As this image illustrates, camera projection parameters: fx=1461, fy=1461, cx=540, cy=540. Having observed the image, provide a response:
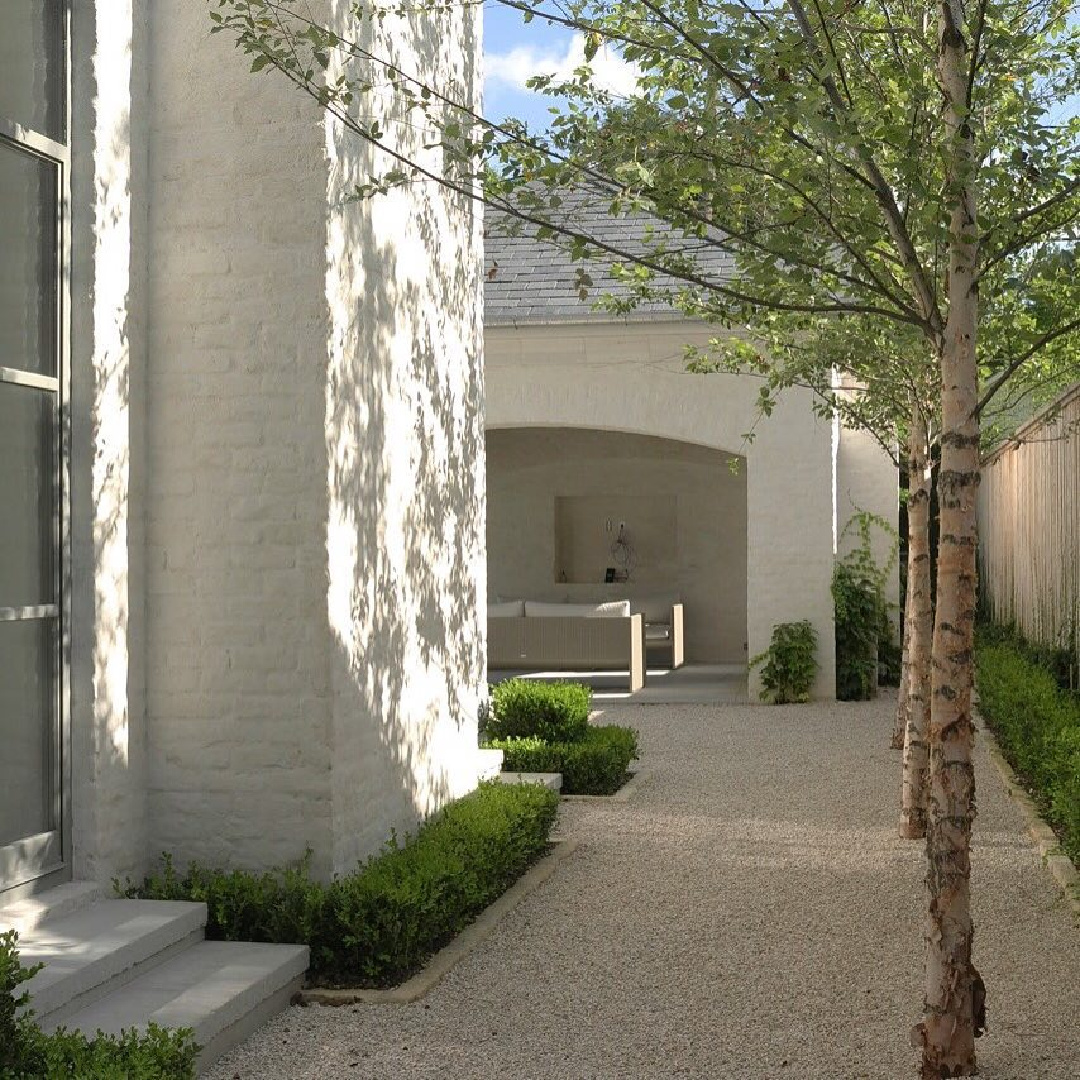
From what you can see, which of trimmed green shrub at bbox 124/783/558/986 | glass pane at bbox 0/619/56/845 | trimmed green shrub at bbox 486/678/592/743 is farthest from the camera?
trimmed green shrub at bbox 486/678/592/743

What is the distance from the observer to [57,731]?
476cm

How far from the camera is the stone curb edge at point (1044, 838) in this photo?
6258 millimetres

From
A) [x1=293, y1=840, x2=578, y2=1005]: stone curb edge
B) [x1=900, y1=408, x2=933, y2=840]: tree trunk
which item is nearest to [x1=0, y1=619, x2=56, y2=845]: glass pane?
[x1=293, y1=840, x2=578, y2=1005]: stone curb edge

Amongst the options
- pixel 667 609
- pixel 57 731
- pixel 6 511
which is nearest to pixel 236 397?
pixel 6 511

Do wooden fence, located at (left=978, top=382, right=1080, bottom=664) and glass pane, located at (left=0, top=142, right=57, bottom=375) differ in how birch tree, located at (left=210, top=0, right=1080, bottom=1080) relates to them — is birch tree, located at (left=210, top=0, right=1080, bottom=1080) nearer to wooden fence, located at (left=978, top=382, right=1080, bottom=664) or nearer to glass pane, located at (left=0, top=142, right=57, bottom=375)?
glass pane, located at (left=0, top=142, right=57, bottom=375)

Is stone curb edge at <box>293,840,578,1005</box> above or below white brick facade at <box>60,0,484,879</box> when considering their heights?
below

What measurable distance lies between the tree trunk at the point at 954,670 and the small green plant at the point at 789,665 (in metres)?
9.08

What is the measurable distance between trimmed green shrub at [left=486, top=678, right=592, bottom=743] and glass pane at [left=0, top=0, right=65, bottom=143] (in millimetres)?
5438

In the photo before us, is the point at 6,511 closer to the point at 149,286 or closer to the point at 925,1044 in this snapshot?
the point at 149,286

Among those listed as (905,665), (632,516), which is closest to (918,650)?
(905,665)

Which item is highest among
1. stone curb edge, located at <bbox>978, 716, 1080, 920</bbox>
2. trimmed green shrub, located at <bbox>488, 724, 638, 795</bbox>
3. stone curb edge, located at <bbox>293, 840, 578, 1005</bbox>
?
trimmed green shrub, located at <bbox>488, 724, 638, 795</bbox>

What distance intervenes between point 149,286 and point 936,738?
10.5 feet

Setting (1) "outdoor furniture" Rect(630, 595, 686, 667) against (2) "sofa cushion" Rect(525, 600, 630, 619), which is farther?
(1) "outdoor furniture" Rect(630, 595, 686, 667)

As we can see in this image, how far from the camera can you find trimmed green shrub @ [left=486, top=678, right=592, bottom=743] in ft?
30.9
